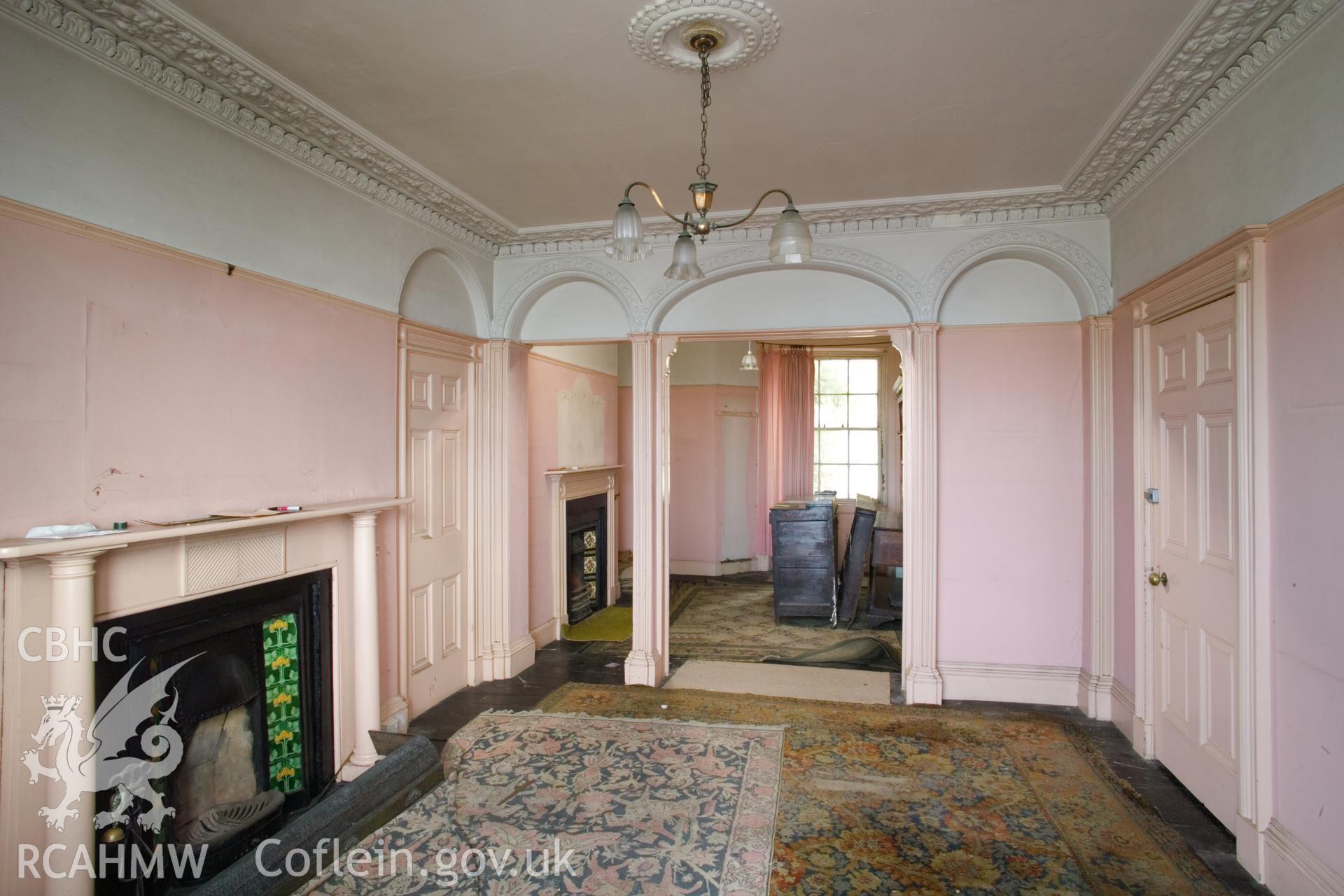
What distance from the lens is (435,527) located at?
14.2ft

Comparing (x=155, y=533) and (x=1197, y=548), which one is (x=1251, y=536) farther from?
(x=155, y=533)

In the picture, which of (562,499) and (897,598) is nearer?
(562,499)

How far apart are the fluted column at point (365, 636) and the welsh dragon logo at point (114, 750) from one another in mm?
828

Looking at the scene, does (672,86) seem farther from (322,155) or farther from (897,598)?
(897,598)

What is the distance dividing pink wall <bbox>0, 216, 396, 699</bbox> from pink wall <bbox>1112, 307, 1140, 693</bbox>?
4010mm

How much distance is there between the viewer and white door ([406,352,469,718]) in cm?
411

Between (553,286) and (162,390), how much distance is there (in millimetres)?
2722

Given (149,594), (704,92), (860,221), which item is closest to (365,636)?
(149,594)

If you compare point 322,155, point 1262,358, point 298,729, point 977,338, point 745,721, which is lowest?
point 745,721

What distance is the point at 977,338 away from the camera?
4.32 meters

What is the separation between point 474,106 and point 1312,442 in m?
3.33

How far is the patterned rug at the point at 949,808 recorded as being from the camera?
2.52m

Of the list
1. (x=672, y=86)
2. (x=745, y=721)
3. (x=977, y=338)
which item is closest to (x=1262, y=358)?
(x=977, y=338)

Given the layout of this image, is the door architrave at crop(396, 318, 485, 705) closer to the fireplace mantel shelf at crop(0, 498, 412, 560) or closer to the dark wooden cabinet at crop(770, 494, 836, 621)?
the fireplace mantel shelf at crop(0, 498, 412, 560)
